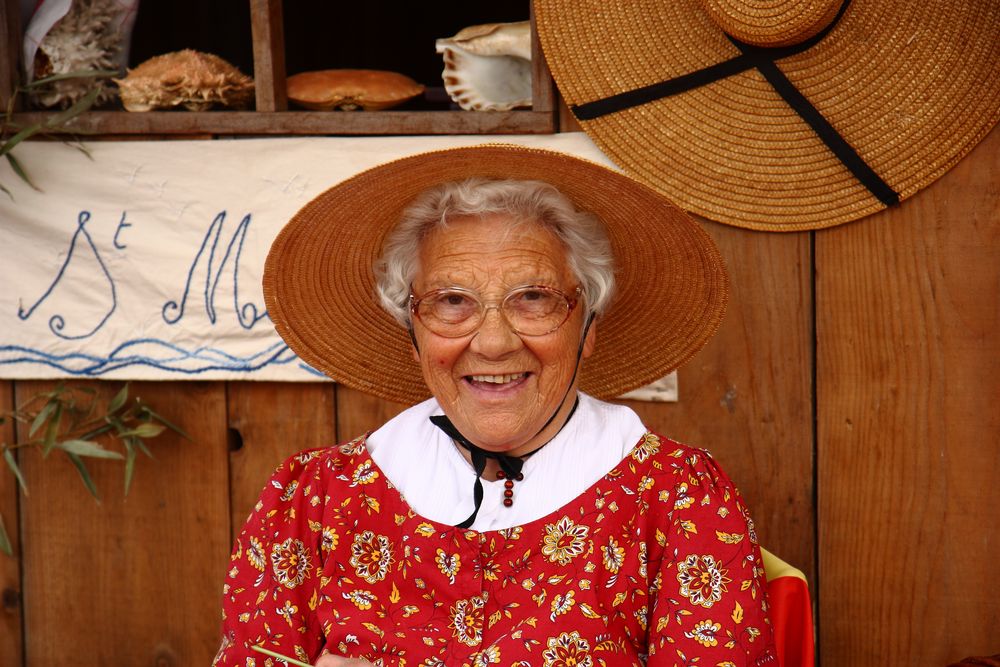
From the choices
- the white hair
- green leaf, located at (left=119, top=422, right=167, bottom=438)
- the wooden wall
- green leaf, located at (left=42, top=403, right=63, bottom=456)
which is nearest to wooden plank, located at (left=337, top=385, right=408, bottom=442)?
the wooden wall

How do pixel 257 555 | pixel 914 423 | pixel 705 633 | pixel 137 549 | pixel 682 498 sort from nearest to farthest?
pixel 705 633
pixel 682 498
pixel 257 555
pixel 914 423
pixel 137 549

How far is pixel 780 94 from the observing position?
194 cm

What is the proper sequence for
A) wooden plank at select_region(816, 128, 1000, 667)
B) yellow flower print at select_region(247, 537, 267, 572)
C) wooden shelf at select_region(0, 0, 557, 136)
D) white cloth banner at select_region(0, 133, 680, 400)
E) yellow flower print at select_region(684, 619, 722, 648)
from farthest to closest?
white cloth banner at select_region(0, 133, 680, 400), wooden shelf at select_region(0, 0, 557, 136), wooden plank at select_region(816, 128, 1000, 667), yellow flower print at select_region(247, 537, 267, 572), yellow flower print at select_region(684, 619, 722, 648)

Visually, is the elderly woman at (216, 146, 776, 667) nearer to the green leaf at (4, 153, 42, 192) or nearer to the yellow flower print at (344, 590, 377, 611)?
the yellow flower print at (344, 590, 377, 611)

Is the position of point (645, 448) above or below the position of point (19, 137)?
below

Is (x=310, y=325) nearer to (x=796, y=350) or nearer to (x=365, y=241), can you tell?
(x=365, y=241)

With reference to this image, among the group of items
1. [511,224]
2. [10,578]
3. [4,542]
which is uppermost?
[511,224]

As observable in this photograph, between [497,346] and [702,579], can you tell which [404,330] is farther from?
[702,579]

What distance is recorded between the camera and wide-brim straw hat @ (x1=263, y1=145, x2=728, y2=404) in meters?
1.66

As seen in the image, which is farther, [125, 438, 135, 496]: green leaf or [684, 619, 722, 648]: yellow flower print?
[125, 438, 135, 496]: green leaf

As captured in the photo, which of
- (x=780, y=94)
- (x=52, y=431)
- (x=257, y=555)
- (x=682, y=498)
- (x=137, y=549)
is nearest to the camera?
(x=682, y=498)

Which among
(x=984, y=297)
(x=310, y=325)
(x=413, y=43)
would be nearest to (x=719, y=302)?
(x=984, y=297)

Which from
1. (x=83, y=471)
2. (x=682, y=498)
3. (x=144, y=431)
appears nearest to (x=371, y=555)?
(x=682, y=498)

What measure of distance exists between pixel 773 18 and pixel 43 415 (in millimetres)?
1691
